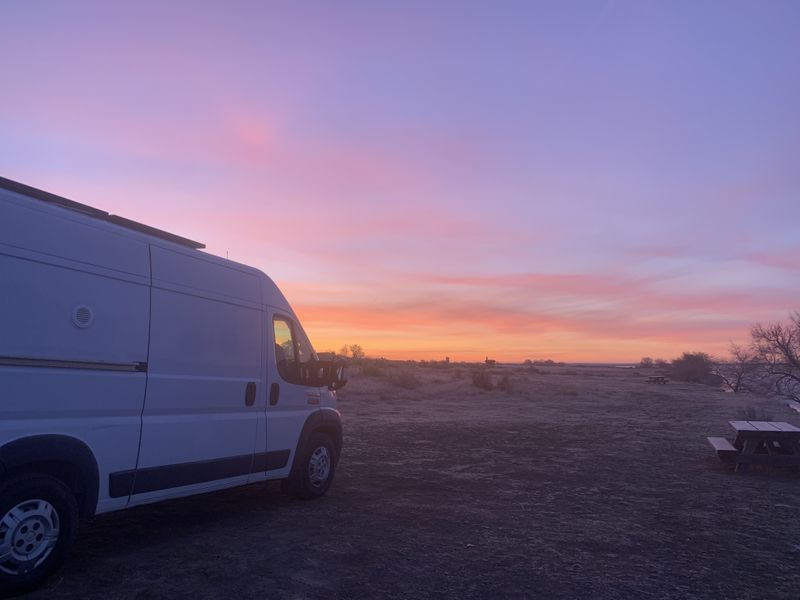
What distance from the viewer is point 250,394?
728cm

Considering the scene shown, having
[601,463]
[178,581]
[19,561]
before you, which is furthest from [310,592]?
[601,463]

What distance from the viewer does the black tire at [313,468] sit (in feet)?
26.8

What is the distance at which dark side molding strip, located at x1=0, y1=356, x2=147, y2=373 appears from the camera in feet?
15.1

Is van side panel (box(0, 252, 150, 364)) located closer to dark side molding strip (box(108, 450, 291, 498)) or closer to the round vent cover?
the round vent cover

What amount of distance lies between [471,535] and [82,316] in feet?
14.9

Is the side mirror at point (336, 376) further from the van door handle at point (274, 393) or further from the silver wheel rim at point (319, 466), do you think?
the van door handle at point (274, 393)

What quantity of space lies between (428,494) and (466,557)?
9.75 feet

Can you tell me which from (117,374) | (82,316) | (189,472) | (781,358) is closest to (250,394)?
(189,472)

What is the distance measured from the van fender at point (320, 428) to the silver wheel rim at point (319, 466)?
0.22 m

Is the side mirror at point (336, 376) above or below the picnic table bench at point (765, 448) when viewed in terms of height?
above

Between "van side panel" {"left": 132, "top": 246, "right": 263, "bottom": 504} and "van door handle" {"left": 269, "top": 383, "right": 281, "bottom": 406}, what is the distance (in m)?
0.20

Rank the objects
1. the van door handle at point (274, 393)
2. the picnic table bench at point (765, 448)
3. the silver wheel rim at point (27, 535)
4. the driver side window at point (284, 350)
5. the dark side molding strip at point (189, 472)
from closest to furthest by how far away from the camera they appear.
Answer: the silver wheel rim at point (27, 535) < the dark side molding strip at point (189, 472) < the van door handle at point (274, 393) < the driver side window at point (284, 350) < the picnic table bench at point (765, 448)

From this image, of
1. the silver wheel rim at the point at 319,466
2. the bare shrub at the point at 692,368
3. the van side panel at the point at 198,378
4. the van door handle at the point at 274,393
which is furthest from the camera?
the bare shrub at the point at 692,368

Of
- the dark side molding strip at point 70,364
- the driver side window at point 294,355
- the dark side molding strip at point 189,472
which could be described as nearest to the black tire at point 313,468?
the dark side molding strip at point 189,472
